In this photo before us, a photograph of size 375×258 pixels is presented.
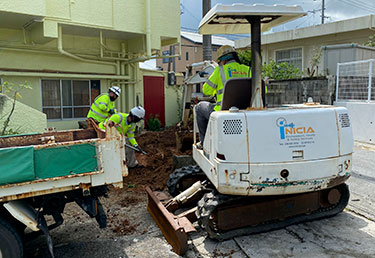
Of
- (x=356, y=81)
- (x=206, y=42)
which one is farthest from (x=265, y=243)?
(x=206, y=42)

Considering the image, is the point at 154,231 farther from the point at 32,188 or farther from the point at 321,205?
the point at 321,205

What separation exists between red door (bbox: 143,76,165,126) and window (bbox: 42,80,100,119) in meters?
2.40

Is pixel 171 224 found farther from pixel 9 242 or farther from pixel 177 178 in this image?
pixel 9 242

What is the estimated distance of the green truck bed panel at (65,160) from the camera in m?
3.35

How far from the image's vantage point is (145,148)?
29.6ft

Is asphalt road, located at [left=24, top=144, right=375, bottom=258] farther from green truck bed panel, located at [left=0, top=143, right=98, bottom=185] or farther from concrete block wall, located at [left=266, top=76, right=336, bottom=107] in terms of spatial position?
concrete block wall, located at [left=266, top=76, right=336, bottom=107]

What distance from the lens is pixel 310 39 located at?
54.4 ft

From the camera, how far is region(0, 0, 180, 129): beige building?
9.88 metres

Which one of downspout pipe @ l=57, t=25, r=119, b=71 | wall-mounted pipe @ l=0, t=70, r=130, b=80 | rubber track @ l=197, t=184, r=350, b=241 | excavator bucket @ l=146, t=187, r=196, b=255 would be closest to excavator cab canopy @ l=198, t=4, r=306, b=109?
rubber track @ l=197, t=184, r=350, b=241

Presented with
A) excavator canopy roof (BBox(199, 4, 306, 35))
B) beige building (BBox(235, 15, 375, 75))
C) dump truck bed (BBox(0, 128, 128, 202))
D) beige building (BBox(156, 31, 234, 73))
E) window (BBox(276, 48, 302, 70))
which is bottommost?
dump truck bed (BBox(0, 128, 128, 202))

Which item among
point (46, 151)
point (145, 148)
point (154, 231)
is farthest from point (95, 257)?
point (145, 148)

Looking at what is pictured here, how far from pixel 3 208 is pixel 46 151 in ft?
2.51

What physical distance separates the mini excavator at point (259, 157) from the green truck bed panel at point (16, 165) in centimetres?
173

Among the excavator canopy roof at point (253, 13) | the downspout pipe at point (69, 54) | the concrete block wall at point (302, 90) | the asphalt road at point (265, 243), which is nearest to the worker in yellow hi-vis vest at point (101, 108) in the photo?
the asphalt road at point (265, 243)
